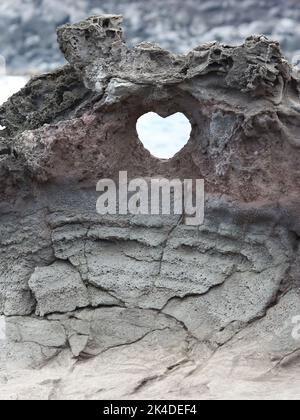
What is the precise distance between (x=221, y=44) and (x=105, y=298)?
1247 mm

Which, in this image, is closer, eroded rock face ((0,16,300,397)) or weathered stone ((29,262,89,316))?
eroded rock face ((0,16,300,397))

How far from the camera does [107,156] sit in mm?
4117

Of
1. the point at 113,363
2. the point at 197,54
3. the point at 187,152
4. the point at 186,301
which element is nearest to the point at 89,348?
the point at 113,363

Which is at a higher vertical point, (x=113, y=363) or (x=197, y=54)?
(x=197, y=54)

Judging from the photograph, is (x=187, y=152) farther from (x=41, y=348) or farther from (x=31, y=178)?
(x=41, y=348)

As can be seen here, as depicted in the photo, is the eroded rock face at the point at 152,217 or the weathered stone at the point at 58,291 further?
the weathered stone at the point at 58,291

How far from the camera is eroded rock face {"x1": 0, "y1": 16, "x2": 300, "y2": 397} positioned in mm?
3867

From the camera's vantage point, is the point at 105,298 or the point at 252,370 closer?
the point at 252,370

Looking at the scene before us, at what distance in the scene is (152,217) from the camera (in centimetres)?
411

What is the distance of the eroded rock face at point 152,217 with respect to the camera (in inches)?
152

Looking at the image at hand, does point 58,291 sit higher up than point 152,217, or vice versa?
point 152,217
